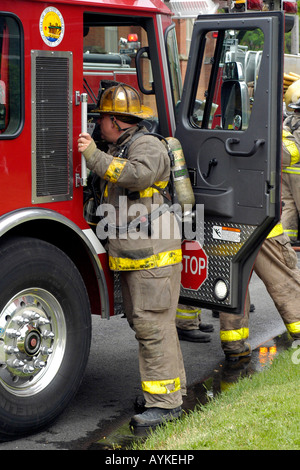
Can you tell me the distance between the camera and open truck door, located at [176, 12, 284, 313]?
4.59 meters

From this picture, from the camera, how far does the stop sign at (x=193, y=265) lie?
16.7ft

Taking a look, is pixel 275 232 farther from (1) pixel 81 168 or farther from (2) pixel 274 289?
(1) pixel 81 168

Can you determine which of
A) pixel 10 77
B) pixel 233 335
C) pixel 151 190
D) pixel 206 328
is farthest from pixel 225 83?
pixel 206 328

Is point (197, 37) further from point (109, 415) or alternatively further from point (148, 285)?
Answer: point (109, 415)

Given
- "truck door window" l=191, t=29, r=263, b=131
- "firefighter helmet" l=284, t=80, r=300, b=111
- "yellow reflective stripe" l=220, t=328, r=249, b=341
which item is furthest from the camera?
"firefighter helmet" l=284, t=80, r=300, b=111

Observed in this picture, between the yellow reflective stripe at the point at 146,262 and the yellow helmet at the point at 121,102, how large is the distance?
2.57 feet

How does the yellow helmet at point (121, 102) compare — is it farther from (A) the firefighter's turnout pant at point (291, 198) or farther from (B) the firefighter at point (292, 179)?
(A) the firefighter's turnout pant at point (291, 198)

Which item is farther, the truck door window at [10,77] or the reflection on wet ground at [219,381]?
the reflection on wet ground at [219,381]

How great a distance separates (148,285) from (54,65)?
50.2 inches

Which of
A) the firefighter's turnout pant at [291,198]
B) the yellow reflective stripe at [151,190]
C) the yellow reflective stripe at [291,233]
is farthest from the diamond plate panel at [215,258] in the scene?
the yellow reflective stripe at [291,233]

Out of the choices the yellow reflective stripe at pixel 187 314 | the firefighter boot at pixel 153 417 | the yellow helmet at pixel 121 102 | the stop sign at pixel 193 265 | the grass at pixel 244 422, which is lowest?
the firefighter boot at pixel 153 417

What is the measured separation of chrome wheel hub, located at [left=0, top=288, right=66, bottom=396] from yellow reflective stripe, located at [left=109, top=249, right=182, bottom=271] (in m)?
0.40

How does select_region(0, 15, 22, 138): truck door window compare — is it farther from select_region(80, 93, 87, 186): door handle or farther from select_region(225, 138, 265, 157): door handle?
select_region(225, 138, 265, 157): door handle

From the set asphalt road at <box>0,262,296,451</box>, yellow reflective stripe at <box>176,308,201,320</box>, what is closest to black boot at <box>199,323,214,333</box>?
asphalt road at <box>0,262,296,451</box>
